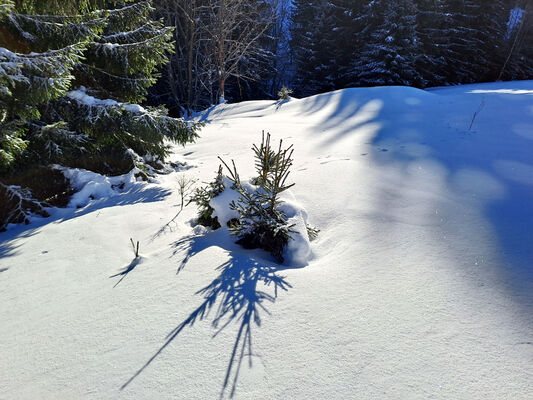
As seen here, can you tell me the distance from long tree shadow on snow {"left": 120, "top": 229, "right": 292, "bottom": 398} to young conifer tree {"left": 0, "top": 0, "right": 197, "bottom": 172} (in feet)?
9.11

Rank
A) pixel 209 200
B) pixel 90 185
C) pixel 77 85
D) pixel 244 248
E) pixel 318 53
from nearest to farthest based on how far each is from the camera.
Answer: pixel 244 248 → pixel 209 200 → pixel 90 185 → pixel 77 85 → pixel 318 53

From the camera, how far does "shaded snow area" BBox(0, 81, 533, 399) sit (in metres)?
1.35

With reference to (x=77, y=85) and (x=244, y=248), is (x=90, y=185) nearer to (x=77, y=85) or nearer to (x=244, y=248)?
(x=77, y=85)

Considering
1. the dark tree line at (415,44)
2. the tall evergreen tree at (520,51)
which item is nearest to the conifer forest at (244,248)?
the dark tree line at (415,44)

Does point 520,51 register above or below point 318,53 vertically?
below

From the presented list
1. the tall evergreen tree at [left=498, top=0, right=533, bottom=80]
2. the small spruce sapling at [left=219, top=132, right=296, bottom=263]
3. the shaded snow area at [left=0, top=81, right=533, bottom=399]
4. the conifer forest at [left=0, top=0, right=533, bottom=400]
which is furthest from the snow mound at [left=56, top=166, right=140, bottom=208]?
the tall evergreen tree at [left=498, top=0, right=533, bottom=80]

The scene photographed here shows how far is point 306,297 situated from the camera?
1.86 metres

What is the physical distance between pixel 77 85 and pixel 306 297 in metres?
5.62

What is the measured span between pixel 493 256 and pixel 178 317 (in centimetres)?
212

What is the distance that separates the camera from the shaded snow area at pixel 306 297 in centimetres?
135

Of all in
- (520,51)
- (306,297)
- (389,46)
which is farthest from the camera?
(520,51)

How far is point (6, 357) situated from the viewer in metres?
1.57

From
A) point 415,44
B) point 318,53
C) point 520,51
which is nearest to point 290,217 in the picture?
point 415,44

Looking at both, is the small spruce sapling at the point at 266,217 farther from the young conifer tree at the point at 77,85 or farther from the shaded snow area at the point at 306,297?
the young conifer tree at the point at 77,85
